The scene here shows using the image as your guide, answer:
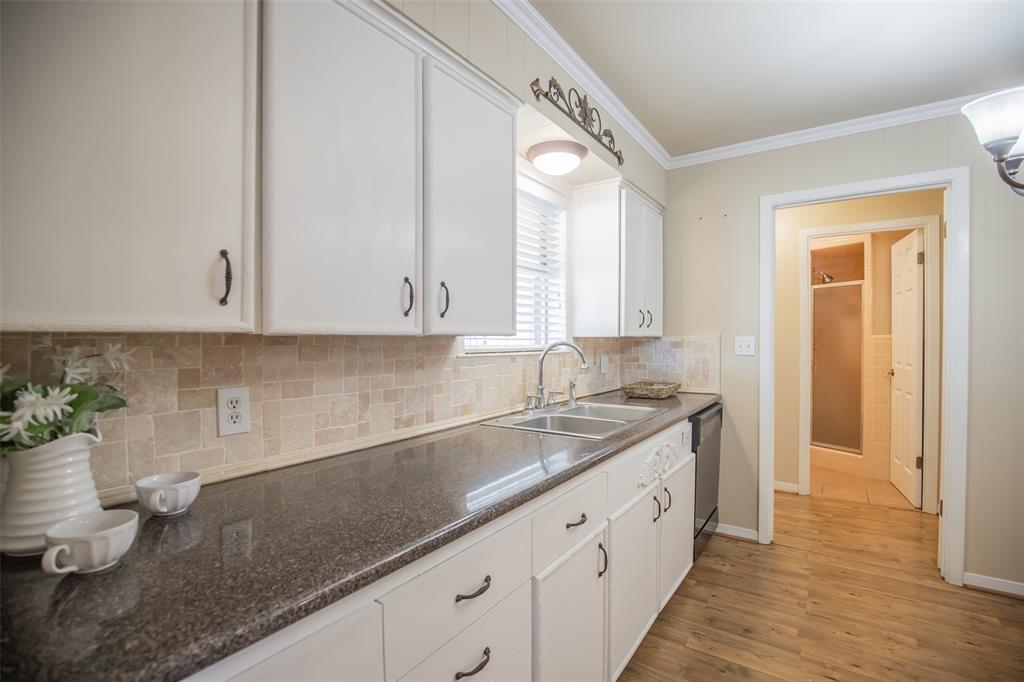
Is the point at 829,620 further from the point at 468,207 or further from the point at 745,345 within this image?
the point at 468,207

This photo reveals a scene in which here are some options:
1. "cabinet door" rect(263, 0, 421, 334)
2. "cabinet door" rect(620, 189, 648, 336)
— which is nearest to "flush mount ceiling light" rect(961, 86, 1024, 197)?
"cabinet door" rect(620, 189, 648, 336)

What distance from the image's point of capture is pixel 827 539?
2.99m

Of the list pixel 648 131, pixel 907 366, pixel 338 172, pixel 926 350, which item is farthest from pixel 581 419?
pixel 907 366

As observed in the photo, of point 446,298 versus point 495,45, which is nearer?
point 446,298

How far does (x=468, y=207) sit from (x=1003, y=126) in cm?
165

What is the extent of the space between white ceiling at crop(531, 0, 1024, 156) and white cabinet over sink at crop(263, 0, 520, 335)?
0.71 metres

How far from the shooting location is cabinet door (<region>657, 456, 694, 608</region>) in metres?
2.06

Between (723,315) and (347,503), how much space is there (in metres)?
2.75

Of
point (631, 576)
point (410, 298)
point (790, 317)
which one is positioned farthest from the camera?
point (790, 317)

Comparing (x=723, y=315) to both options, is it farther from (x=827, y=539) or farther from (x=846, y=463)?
(x=846, y=463)

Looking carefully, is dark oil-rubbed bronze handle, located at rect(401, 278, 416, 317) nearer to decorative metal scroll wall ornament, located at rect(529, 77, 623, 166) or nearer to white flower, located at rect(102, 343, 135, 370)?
white flower, located at rect(102, 343, 135, 370)

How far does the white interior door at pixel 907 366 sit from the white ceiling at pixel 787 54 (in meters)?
1.56

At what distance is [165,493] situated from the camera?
35.4 inches

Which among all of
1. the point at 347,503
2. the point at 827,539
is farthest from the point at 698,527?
the point at 347,503
